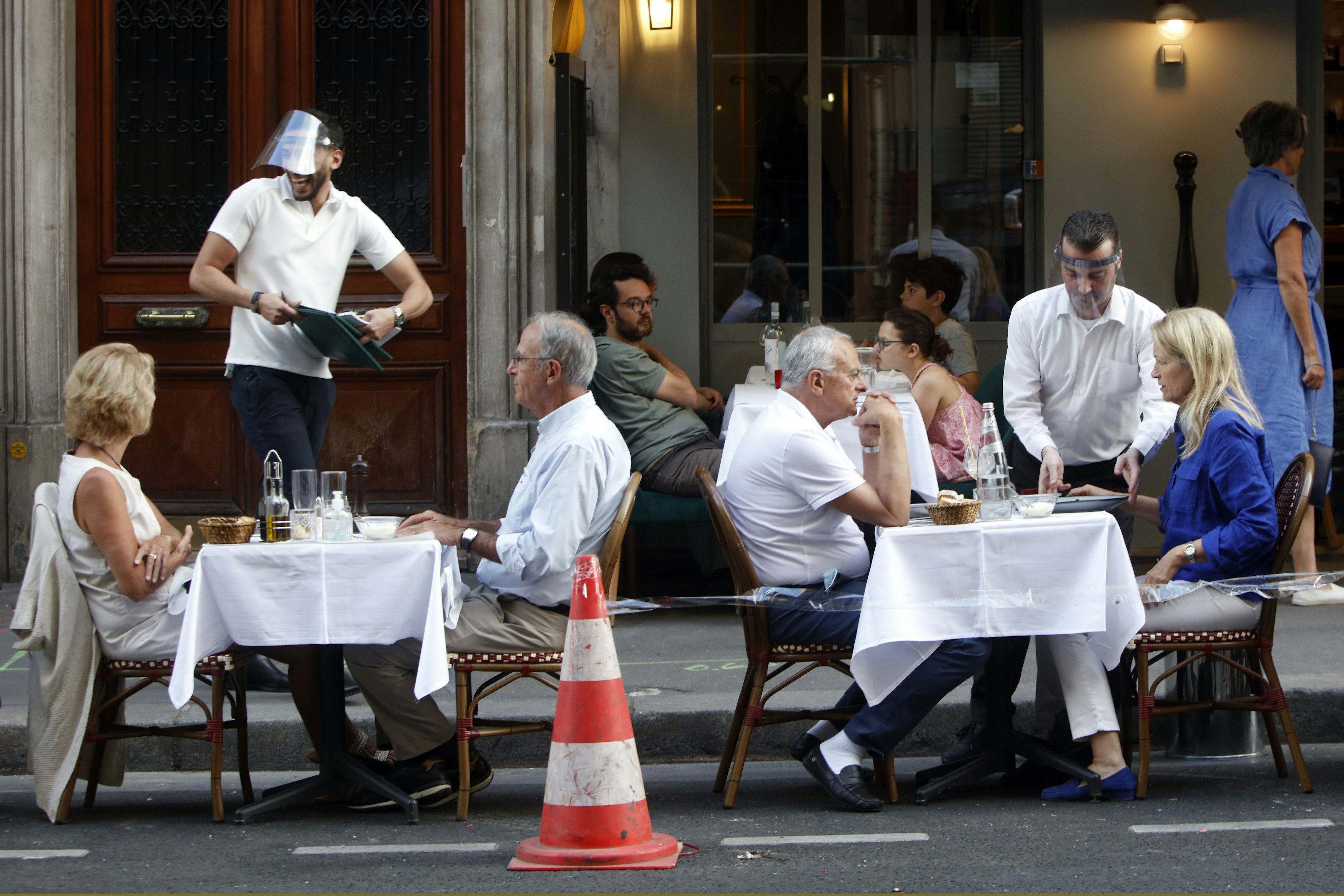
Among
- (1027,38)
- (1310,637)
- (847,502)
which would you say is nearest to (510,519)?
(847,502)

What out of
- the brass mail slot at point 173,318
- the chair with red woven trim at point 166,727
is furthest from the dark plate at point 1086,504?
the brass mail slot at point 173,318

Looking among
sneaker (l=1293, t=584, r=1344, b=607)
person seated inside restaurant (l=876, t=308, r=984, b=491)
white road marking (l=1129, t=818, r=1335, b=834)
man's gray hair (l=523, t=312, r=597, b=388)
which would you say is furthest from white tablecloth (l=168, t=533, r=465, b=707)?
sneaker (l=1293, t=584, r=1344, b=607)

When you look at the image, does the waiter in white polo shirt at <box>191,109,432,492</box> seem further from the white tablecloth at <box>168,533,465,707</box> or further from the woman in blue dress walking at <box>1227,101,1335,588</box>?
the woman in blue dress walking at <box>1227,101,1335,588</box>

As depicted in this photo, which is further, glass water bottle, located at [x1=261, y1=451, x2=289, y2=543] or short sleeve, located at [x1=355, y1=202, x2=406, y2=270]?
short sleeve, located at [x1=355, y1=202, x2=406, y2=270]

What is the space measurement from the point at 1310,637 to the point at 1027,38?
147 inches

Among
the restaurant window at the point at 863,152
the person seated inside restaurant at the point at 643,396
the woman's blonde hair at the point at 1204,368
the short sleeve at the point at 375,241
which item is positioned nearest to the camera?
the woman's blonde hair at the point at 1204,368

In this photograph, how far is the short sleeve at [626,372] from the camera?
701 centimetres

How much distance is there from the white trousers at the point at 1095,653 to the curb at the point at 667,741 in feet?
2.39

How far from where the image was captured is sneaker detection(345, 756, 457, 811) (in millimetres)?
4562

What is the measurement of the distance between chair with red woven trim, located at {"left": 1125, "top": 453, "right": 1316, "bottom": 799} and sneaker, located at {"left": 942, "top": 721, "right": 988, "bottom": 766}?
443 millimetres

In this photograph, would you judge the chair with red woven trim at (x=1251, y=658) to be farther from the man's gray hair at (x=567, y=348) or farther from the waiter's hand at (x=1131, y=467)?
the man's gray hair at (x=567, y=348)

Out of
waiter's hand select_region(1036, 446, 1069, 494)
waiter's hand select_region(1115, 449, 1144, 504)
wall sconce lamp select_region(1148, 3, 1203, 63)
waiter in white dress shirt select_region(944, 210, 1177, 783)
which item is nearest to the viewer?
waiter's hand select_region(1115, 449, 1144, 504)

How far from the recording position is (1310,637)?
6250 millimetres

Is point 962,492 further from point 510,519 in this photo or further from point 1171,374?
point 510,519
